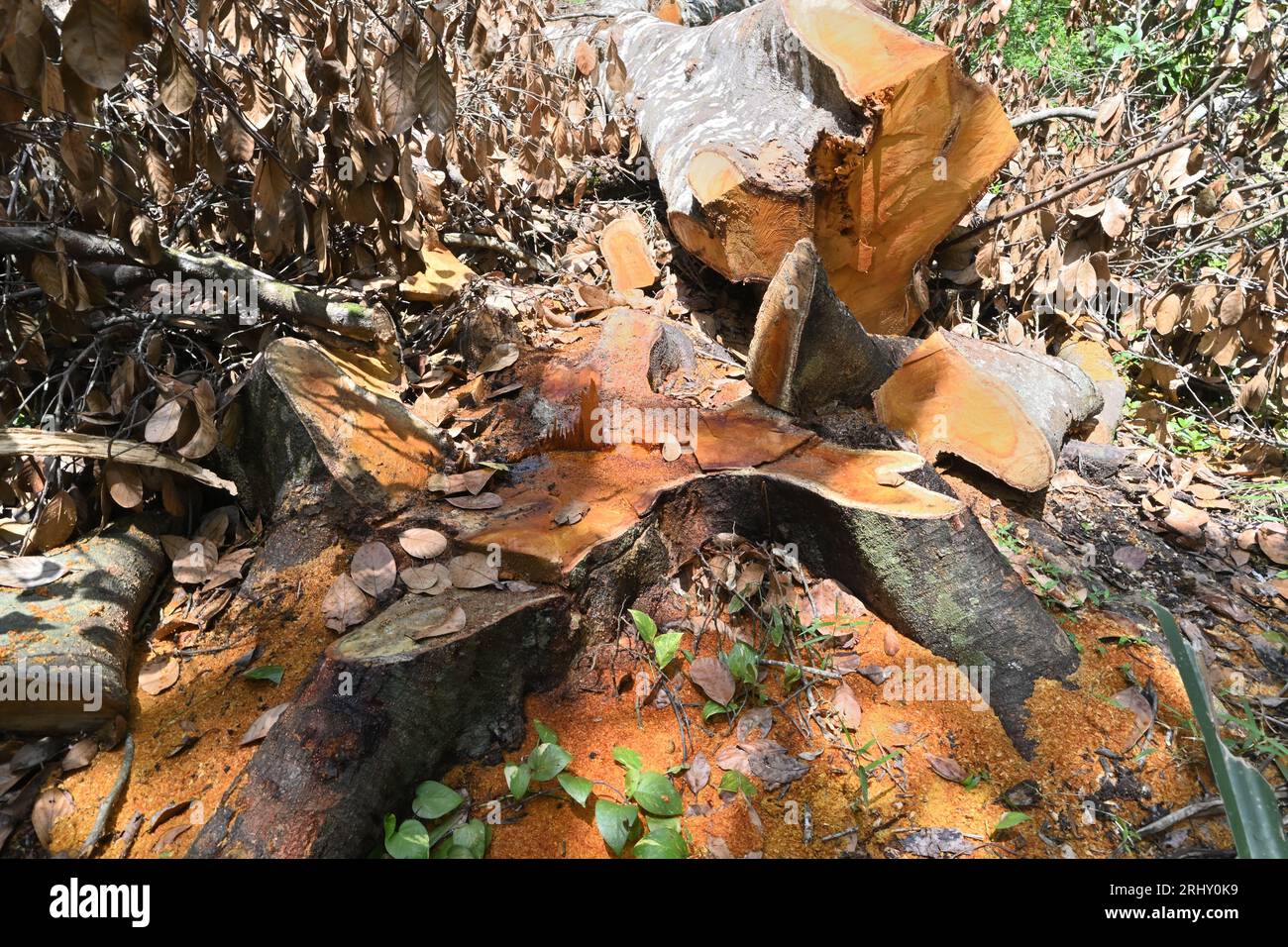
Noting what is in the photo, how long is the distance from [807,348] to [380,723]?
55.2 inches

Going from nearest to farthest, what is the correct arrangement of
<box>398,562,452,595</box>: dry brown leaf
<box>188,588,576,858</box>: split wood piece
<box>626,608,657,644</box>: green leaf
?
1. <box>188,588,576,858</box>: split wood piece
2. <box>398,562,452,595</box>: dry brown leaf
3. <box>626,608,657,644</box>: green leaf

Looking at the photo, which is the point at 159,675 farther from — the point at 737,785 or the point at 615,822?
the point at 737,785

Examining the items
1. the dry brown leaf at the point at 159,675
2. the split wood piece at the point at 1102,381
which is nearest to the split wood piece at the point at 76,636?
the dry brown leaf at the point at 159,675

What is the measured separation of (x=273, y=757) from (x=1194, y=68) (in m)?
6.33

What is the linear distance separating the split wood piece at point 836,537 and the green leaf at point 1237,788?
579 mm

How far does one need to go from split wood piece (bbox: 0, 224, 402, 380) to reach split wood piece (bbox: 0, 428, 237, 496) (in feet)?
1.87

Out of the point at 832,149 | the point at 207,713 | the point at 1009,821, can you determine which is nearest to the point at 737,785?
the point at 1009,821

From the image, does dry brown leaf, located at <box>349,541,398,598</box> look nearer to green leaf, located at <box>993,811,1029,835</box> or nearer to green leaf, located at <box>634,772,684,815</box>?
green leaf, located at <box>634,772,684,815</box>

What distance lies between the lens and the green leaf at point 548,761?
152 cm

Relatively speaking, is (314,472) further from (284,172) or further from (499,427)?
(284,172)

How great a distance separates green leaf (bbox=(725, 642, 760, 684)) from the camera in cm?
174

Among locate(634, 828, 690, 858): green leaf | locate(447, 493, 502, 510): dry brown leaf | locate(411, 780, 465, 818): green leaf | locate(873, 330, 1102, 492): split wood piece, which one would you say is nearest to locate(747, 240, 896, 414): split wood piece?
locate(873, 330, 1102, 492): split wood piece

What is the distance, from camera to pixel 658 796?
4.90 ft
